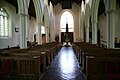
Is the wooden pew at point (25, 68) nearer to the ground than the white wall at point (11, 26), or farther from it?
nearer to the ground

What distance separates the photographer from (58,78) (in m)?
5.88

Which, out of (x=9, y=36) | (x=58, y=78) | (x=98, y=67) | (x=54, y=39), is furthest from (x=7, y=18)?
(x=54, y=39)

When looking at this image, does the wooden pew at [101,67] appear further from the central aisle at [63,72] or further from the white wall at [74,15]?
the white wall at [74,15]

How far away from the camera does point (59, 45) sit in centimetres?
2002

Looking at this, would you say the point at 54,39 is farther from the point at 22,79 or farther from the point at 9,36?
the point at 22,79

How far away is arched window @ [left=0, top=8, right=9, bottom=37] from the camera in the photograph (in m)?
14.0

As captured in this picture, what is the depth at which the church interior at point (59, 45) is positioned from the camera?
5605mm

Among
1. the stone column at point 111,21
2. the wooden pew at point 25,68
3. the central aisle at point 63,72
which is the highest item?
the stone column at point 111,21

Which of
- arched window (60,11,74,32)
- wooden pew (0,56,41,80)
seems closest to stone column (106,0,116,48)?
wooden pew (0,56,41,80)

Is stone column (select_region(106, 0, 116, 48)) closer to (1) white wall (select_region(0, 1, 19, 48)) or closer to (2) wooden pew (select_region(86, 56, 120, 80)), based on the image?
(2) wooden pew (select_region(86, 56, 120, 80))

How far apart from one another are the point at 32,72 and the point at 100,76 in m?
2.45

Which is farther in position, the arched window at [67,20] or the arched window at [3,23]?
the arched window at [67,20]

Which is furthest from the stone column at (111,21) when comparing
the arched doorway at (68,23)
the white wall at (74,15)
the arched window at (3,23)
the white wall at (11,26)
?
the arched doorway at (68,23)

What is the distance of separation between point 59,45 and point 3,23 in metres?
7.94
